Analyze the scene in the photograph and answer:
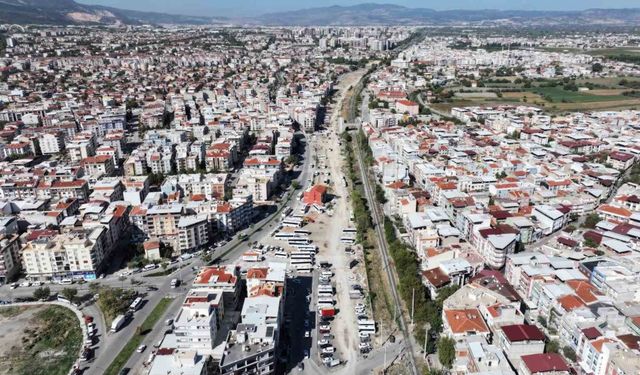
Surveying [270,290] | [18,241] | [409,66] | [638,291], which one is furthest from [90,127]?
[409,66]

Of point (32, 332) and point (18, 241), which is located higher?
point (18, 241)

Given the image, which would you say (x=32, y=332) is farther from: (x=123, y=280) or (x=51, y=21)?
(x=51, y=21)

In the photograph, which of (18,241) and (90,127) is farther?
(90,127)

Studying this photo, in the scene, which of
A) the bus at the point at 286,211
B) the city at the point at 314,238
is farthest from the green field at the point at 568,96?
the bus at the point at 286,211

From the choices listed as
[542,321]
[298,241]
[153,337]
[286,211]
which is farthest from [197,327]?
[286,211]

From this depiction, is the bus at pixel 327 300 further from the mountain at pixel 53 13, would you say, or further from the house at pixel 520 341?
the mountain at pixel 53 13

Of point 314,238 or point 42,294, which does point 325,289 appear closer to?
point 314,238

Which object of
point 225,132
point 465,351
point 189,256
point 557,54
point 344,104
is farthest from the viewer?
point 557,54

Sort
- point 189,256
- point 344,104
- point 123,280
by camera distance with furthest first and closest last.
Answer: point 344,104
point 189,256
point 123,280
